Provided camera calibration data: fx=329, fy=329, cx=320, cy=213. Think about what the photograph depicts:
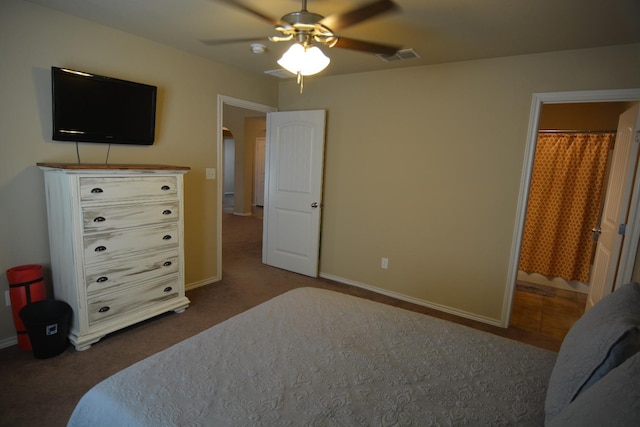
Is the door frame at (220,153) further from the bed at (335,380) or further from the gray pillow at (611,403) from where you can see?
the gray pillow at (611,403)

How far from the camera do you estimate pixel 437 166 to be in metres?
3.38

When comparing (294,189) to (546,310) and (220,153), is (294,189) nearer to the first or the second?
(220,153)

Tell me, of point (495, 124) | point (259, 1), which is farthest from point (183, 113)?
point (495, 124)

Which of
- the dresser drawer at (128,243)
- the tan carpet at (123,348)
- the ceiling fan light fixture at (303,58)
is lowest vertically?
the tan carpet at (123,348)

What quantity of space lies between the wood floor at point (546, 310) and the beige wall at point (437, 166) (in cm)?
43

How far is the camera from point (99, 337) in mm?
2516

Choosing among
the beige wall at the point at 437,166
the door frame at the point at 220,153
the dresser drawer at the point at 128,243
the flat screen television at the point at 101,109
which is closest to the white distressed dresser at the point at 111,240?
the dresser drawer at the point at 128,243

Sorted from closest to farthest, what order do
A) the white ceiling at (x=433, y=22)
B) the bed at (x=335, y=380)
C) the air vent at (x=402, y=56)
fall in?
the bed at (x=335, y=380) → the white ceiling at (x=433, y=22) → the air vent at (x=402, y=56)

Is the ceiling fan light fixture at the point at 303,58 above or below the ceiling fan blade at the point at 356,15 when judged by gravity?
below

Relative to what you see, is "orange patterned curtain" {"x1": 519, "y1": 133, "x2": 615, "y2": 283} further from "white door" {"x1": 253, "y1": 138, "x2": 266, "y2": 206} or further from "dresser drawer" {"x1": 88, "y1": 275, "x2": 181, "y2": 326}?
"white door" {"x1": 253, "y1": 138, "x2": 266, "y2": 206}

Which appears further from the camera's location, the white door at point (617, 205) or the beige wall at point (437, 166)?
the beige wall at point (437, 166)

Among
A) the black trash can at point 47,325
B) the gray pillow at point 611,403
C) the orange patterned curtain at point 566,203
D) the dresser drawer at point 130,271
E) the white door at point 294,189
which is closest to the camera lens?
the gray pillow at point 611,403

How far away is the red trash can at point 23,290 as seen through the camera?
233 centimetres

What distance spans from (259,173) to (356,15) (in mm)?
8549
